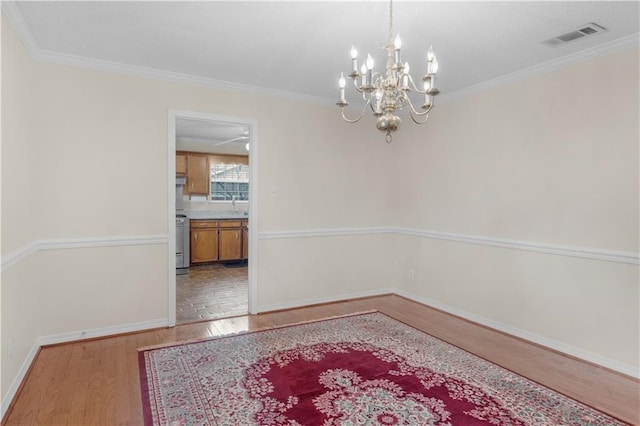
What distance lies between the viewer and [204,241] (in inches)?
276

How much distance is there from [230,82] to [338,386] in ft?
10.2

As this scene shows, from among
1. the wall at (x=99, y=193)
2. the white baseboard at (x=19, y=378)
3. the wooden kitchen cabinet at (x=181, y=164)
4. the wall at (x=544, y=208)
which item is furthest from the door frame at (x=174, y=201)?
the wooden kitchen cabinet at (x=181, y=164)

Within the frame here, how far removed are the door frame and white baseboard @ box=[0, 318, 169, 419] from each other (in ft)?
0.70

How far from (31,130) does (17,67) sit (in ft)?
1.88

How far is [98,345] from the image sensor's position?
3303 millimetres

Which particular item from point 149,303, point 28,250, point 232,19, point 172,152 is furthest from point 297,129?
point 28,250

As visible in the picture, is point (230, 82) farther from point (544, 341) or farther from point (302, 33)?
point (544, 341)

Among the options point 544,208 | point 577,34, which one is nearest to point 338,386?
point 544,208

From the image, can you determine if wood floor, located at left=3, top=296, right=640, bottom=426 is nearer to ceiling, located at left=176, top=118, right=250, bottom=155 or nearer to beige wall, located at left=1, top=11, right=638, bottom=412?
beige wall, located at left=1, top=11, right=638, bottom=412

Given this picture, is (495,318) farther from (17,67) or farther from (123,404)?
(17,67)

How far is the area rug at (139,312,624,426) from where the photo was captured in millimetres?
2256

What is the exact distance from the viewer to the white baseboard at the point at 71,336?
2.52 metres

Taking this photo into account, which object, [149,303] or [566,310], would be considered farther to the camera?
[149,303]

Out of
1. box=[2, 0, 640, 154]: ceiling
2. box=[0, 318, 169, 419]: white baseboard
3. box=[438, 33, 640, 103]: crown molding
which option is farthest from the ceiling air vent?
box=[0, 318, 169, 419]: white baseboard
